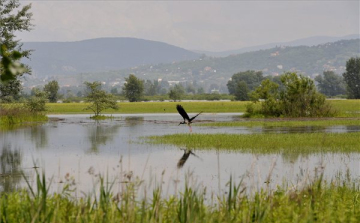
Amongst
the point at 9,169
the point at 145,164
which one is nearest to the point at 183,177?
the point at 145,164

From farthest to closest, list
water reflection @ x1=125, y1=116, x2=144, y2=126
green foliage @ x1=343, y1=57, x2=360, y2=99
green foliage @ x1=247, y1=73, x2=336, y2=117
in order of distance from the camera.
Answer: green foliage @ x1=343, y1=57, x2=360, y2=99 → water reflection @ x1=125, y1=116, x2=144, y2=126 → green foliage @ x1=247, y1=73, x2=336, y2=117

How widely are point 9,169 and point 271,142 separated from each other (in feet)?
45.4

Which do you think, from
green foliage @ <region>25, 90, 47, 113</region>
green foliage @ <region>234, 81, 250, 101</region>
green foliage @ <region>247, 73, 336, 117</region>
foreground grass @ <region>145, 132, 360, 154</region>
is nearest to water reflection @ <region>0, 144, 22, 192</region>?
foreground grass @ <region>145, 132, 360, 154</region>

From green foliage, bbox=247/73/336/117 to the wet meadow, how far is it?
20.2 m

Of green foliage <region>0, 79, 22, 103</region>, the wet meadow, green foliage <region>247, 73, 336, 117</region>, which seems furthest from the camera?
green foliage <region>247, 73, 336, 117</region>

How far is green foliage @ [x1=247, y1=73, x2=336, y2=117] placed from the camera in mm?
53656

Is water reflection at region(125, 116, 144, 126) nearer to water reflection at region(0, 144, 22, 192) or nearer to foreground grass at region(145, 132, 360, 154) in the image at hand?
foreground grass at region(145, 132, 360, 154)

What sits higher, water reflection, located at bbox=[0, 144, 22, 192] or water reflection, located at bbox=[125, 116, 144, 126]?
water reflection, located at bbox=[125, 116, 144, 126]

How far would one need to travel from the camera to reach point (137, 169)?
2034 cm

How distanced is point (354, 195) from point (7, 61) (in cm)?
1086

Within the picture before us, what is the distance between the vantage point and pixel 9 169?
21.1 m

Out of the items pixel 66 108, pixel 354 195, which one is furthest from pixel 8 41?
pixel 66 108

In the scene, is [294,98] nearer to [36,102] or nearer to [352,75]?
[36,102]

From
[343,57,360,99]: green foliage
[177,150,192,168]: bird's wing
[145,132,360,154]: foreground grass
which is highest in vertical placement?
[343,57,360,99]: green foliage
